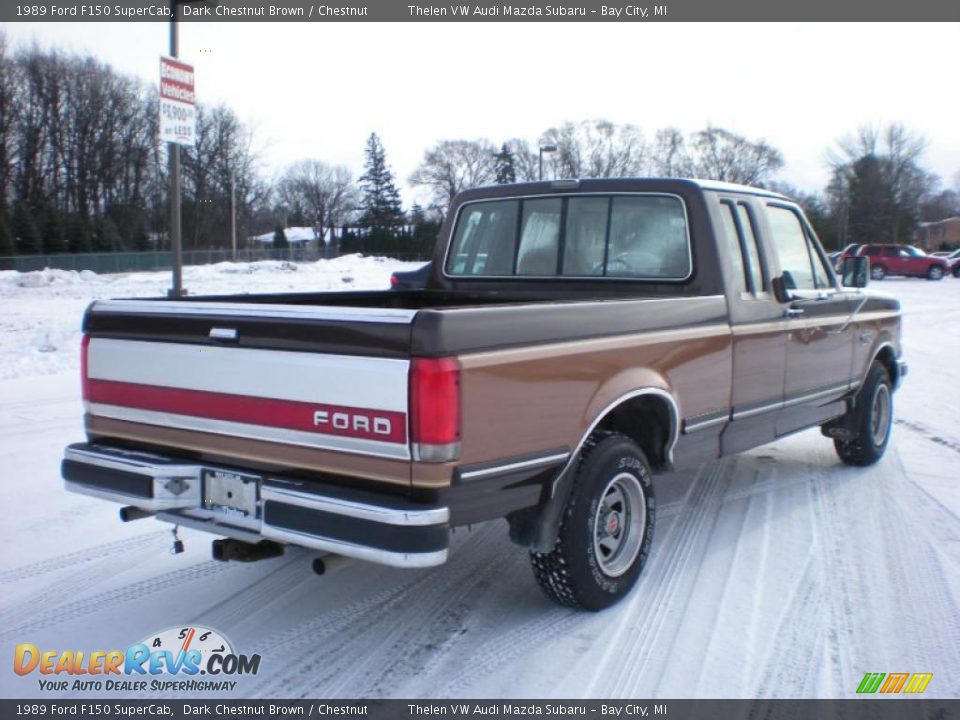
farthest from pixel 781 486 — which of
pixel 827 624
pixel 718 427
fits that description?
pixel 827 624

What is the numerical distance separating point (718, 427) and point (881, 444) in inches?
114

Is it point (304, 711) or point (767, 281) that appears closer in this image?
point (304, 711)

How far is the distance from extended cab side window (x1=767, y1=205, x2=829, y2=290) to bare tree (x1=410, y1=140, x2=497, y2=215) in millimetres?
72613

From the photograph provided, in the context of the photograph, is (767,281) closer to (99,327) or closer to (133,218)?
(99,327)

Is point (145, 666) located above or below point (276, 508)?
below

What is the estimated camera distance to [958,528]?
535 cm

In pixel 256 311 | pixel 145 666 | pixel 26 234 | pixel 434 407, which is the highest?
pixel 26 234

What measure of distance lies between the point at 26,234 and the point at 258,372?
2031 inches

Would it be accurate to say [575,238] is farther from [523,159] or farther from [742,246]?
[523,159]

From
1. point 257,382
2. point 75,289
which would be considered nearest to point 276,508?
point 257,382

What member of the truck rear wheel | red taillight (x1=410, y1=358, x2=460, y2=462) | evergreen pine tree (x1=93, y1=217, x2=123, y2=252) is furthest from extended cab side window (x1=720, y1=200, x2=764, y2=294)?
evergreen pine tree (x1=93, y1=217, x2=123, y2=252)

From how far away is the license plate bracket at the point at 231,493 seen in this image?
353 cm

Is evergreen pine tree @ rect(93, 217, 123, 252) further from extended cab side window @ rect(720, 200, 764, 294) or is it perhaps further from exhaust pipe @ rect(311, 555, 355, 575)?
exhaust pipe @ rect(311, 555, 355, 575)

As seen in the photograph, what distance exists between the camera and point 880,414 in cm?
711
